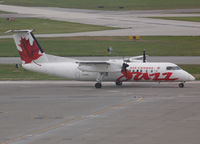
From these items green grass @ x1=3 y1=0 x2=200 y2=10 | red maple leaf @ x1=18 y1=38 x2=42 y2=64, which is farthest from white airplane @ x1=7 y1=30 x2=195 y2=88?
green grass @ x1=3 y1=0 x2=200 y2=10

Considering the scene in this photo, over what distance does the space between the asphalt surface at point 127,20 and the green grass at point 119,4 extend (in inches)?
407

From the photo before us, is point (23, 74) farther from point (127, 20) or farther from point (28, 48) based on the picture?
point (127, 20)

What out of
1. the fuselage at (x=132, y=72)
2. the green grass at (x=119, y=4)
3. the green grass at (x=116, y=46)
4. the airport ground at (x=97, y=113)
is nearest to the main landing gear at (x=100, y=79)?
the fuselage at (x=132, y=72)

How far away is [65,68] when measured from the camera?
43156 millimetres

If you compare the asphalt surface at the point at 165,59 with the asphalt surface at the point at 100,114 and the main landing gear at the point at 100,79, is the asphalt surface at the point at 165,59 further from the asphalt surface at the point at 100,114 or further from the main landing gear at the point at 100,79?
the main landing gear at the point at 100,79

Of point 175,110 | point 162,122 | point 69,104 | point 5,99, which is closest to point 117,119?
point 162,122

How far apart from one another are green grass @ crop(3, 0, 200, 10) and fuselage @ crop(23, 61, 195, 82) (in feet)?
283

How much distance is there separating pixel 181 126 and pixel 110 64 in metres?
18.3

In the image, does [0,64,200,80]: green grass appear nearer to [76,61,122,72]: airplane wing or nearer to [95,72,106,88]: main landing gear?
[76,61,122,72]: airplane wing

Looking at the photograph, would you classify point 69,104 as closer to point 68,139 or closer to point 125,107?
point 125,107

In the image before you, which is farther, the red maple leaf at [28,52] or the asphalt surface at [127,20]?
the asphalt surface at [127,20]

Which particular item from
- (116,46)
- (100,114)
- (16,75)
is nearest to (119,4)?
(116,46)

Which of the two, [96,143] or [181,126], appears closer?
[96,143]

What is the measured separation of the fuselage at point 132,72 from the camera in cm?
4175
